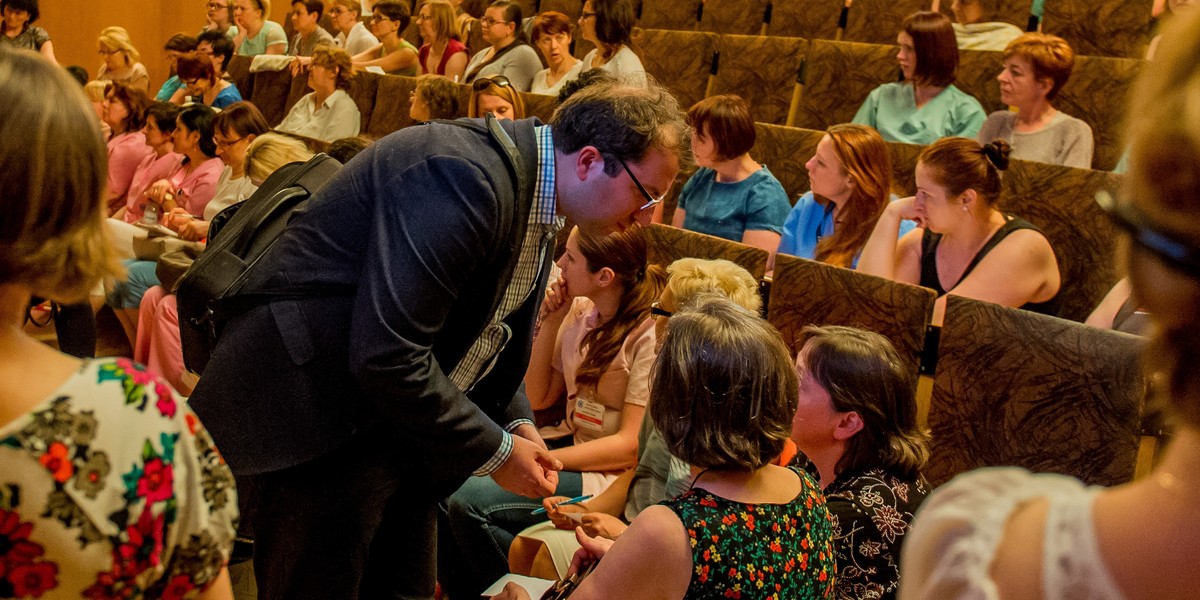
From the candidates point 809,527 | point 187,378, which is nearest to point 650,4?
point 187,378

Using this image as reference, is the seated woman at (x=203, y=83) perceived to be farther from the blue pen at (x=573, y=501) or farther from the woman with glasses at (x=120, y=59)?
the blue pen at (x=573, y=501)

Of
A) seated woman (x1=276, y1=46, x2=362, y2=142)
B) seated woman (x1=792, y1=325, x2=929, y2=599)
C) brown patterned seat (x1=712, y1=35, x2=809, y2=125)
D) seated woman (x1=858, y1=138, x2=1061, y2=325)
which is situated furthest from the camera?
seated woman (x1=276, y1=46, x2=362, y2=142)

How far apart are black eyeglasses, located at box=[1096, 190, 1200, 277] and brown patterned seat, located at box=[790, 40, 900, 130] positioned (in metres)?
3.41

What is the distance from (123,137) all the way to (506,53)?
5.41ft

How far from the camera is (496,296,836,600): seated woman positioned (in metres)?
1.24

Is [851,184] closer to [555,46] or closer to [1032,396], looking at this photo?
[1032,396]

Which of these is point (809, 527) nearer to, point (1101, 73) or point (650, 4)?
point (1101, 73)

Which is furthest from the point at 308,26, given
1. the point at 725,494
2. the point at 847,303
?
the point at 725,494

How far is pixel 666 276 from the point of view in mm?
2301

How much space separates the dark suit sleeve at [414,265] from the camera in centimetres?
129

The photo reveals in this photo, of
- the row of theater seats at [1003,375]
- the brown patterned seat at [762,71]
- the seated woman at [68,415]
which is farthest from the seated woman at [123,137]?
the seated woman at [68,415]

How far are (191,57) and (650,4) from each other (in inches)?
88.6

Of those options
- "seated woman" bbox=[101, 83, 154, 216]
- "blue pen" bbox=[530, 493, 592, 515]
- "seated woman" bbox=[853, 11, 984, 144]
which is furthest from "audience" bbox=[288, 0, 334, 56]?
"blue pen" bbox=[530, 493, 592, 515]

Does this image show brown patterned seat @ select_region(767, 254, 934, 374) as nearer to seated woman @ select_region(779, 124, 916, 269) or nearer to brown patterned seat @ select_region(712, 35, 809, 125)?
seated woman @ select_region(779, 124, 916, 269)
